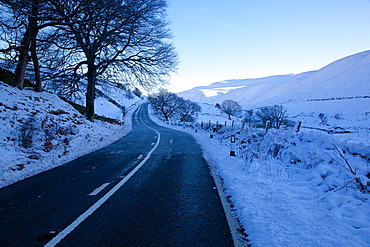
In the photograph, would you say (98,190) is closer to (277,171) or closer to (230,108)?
(277,171)

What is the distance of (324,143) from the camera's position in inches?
236

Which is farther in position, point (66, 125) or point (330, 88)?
point (330, 88)

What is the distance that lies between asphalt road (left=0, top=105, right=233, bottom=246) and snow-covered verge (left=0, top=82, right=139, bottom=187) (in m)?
0.83

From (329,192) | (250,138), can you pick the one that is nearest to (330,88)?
(250,138)

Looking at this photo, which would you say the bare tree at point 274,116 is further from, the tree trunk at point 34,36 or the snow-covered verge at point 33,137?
the tree trunk at point 34,36

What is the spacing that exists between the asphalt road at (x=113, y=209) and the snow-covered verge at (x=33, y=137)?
834 millimetres

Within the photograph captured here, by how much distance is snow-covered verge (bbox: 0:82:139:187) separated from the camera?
5.75m

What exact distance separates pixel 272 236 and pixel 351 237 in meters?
1.01

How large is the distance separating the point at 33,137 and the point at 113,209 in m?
6.53

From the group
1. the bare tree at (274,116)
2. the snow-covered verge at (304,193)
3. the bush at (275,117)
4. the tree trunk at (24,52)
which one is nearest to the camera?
the snow-covered verge at (304,193)

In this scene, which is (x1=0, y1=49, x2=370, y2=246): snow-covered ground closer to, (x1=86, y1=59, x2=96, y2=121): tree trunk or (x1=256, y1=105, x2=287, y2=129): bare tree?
(x1=86, y1=59, x2=96, y2=121): tree trunk

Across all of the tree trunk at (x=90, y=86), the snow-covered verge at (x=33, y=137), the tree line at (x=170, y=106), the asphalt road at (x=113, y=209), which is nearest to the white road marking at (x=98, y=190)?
the asphalt road at (x=113, y=209)

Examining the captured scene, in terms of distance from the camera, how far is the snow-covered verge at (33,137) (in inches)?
227

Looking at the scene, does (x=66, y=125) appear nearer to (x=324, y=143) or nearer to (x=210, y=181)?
(x=210, y=181)
